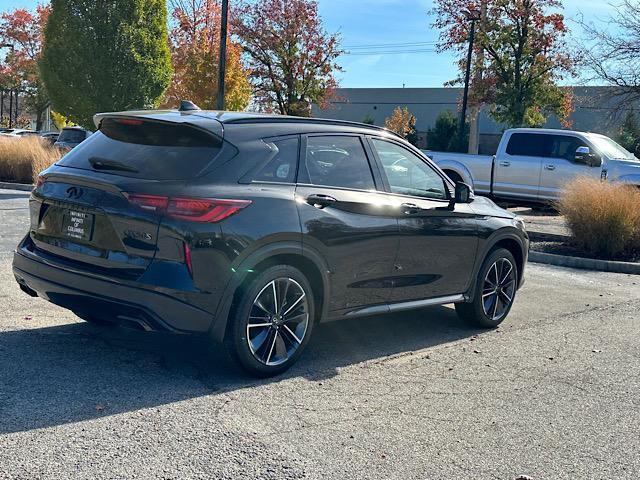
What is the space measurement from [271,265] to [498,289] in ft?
9.74

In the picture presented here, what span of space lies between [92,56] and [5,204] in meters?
6.79

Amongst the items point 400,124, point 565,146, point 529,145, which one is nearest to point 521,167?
point 529,145

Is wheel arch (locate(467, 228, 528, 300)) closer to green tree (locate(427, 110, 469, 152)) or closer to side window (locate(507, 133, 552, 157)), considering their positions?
side window (locate(507, 133, 552, 157))

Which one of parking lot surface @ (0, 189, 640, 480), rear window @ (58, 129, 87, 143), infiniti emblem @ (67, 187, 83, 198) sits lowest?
parking lot surface @ (0, 189, 640, 480)

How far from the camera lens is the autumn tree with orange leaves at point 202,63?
88.0 feet

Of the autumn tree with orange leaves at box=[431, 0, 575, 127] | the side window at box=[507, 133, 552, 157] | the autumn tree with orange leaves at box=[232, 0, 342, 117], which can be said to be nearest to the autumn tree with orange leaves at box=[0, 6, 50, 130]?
the autumn tree with orange leaves at box=[232, 0, 342, 117]

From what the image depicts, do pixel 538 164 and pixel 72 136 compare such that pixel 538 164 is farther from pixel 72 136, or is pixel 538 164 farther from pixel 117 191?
pixel 72 136

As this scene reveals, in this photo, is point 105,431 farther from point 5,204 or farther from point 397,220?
point 5,204

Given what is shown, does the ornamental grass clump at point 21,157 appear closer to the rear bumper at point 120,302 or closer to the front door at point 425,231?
the front door at point 425,231

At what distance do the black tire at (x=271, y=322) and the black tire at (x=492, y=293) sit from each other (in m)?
2.19

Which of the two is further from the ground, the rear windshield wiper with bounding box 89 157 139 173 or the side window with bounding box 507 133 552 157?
the side window with bounding box 507 133 552 157

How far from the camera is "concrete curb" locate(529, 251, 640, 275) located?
36.8ft

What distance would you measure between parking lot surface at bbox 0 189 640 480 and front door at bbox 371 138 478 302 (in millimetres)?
548

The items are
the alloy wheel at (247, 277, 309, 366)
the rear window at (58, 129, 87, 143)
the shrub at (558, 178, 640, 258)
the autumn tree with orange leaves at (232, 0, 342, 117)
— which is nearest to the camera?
the alloy wheel at (247, 277, 309, 366)
